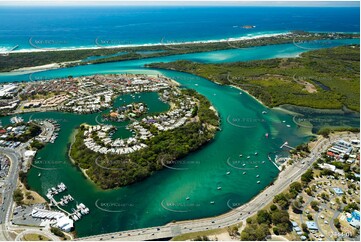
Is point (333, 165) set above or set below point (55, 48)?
below

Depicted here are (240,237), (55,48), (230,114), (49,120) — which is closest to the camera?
(240,237)

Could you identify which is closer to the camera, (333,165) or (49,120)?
(333,165)

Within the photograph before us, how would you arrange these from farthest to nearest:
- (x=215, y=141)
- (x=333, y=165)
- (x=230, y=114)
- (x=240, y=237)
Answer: (x=230, y=114)
(x=215, y=141)
(x=333, y=165)
(x=240, y=237)

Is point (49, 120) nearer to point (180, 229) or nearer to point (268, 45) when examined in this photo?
point (180, 229)

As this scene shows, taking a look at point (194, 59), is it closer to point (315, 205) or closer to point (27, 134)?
point (27, 134)

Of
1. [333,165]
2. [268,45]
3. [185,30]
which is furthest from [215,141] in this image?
[185,30]
